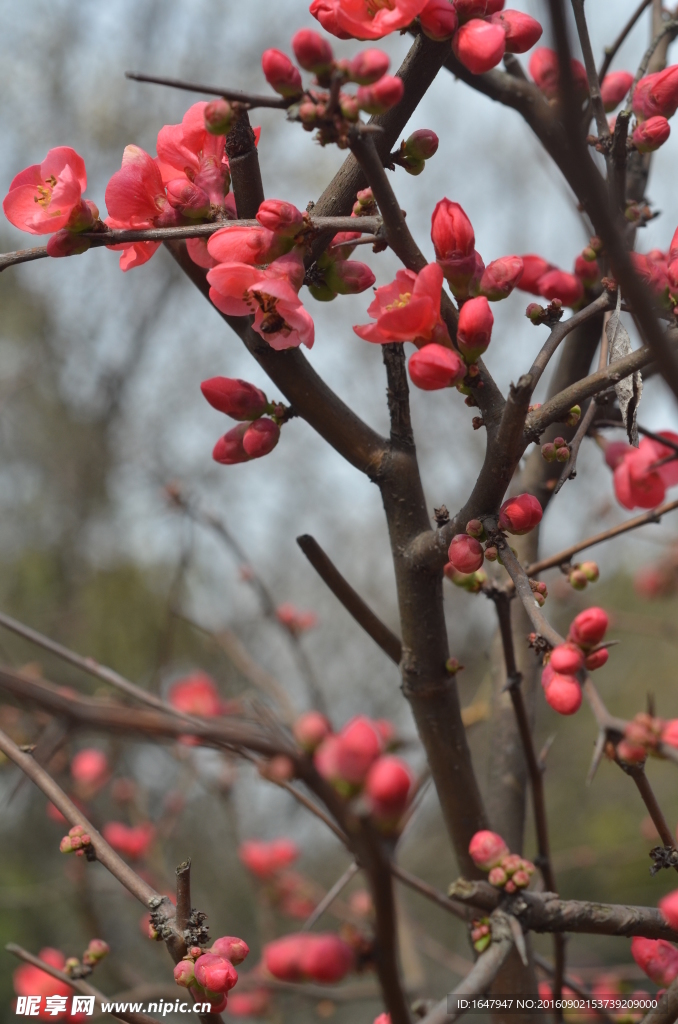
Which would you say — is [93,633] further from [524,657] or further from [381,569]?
[524,657]

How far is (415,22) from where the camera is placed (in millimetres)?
742

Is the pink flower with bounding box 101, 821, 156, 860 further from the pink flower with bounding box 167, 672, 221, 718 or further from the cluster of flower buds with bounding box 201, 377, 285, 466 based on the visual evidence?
the cluster of flower buds with bounding box 201, 377, 285, 466

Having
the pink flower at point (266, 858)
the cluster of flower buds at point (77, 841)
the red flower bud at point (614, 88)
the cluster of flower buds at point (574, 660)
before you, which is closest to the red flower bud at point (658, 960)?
the cluster of flower buds at point (574, 660)

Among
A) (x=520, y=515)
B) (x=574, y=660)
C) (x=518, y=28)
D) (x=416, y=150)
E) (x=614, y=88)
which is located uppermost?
(x=614, y=88)

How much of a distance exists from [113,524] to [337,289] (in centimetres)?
576

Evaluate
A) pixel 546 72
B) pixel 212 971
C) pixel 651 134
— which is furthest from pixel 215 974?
pixel 546 72

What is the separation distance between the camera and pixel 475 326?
0.64 m

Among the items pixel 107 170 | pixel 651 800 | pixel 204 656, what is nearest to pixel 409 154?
pixel 651 800

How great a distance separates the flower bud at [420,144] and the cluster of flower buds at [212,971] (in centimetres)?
81

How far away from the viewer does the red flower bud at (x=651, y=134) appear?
2.82ft

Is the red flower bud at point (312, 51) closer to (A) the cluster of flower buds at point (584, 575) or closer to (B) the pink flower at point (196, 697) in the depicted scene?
(A) the cluster of flower buds at point (584, 575)

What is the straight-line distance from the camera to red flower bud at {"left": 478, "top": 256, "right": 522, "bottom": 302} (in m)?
0.70

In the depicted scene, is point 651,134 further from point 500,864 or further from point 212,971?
point 212,971

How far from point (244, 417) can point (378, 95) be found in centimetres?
35
